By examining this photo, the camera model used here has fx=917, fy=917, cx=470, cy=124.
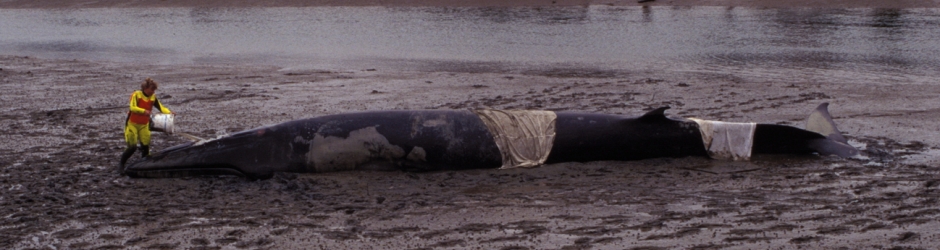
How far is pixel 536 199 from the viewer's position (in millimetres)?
8117

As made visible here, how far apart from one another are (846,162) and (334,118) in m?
5.16

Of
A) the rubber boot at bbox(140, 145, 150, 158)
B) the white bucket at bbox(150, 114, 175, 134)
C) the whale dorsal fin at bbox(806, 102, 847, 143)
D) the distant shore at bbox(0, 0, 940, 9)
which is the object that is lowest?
Result: the rubber boot at bbox(140, 145, 150, 158)

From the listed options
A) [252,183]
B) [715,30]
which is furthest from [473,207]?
[715,30]

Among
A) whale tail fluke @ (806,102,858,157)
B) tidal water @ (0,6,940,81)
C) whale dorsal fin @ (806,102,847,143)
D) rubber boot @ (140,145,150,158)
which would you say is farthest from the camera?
tidal water @ (0,6,940,81)

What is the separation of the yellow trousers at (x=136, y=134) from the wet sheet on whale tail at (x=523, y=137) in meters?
3.45

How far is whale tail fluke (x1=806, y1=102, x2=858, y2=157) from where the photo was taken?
30.6 feet

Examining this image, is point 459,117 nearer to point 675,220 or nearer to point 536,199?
point 536,199

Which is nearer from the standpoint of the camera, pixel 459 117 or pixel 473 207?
pixel 473 207

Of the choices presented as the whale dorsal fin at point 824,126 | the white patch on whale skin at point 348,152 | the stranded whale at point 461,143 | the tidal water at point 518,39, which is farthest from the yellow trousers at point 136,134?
the tidal water at point 518,39

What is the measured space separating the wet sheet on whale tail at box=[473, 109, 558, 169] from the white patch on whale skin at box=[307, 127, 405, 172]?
1.02 meters

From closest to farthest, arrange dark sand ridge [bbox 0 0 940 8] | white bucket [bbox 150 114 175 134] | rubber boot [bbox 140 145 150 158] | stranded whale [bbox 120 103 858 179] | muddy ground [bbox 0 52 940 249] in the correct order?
muddy ground [bbox 0 52 940 249]
stranded whale [bbox 120 103 858 179]
white bucket [bbox 150 114 175 134]
rubber boot [bbox 140 145 150 158]
dark sand ridge [bbox 0 0 940 8]

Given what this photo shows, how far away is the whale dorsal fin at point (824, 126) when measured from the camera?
391 inches

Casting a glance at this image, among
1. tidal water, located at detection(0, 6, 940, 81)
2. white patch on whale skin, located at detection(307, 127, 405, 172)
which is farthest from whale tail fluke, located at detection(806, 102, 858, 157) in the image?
tidal water, located at detection(0, 6, 940, 81)

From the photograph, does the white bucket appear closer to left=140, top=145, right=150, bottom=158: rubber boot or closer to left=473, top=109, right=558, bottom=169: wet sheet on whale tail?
left=140, top=145, right=150, bottom=158: rubber boot
